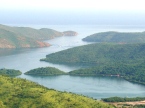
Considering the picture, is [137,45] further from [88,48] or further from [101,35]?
[101,35]

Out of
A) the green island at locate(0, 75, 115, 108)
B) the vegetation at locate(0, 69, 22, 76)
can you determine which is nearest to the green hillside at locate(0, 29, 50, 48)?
the vegetation at locate(0, 69, 22, 76)

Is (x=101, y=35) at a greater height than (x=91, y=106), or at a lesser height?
greater

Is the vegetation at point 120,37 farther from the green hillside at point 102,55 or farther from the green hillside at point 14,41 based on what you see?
the green hillside at point 102,55

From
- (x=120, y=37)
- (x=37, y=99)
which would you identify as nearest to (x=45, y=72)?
(x=37, y=99)

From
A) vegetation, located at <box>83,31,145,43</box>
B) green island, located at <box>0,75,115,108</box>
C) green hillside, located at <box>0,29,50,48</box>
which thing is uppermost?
vegetation, located at <box>83,31,145,43</box>

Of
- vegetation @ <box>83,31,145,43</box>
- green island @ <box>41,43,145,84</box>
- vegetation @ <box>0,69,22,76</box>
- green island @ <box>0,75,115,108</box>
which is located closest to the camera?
green island @ <box>0,75,115,108</box>

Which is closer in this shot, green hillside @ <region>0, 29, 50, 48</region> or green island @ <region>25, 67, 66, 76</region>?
green island @ <region>25, 67, 66, 76</region>

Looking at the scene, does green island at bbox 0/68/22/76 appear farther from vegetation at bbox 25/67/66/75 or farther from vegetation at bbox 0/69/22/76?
vegetation at bbox 25/67/66/75

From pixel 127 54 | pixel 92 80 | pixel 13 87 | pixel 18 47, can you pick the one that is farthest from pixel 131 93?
pixel 18 47

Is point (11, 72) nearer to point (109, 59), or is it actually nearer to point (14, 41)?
point (109, 59)

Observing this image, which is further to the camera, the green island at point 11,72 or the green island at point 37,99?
the green island at point 11,72

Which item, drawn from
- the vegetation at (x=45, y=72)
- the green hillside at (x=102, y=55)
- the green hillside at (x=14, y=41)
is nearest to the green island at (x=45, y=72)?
the vegetation at (x=45, y=72)
